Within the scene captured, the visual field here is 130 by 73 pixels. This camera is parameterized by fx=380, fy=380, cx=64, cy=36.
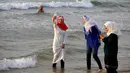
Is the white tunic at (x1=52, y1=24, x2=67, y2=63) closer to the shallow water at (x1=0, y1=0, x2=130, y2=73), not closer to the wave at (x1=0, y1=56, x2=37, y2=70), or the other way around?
the wave at (x1=0, y1=56, x2=37, y2=70)

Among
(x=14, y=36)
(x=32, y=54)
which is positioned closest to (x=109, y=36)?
(x=32, y=54)

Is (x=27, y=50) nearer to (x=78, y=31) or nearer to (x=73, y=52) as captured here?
(x=73, y=52)

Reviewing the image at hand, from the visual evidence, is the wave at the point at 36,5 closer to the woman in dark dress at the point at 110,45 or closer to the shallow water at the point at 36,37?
the shallow water at the point at 36,37

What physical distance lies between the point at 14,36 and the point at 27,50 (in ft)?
11.9

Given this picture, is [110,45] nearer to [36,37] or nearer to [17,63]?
[17,63]

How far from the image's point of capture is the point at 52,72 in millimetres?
11305

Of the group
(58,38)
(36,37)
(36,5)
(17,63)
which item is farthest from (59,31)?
(36,5)

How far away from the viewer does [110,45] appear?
28.0ft

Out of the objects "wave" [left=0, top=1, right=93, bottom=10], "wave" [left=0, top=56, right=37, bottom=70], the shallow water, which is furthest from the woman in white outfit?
"wave" [left=0, top=1, right=93, bottom=10]

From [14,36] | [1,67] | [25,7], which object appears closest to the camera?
[1,67]

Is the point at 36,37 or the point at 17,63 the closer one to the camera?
the point at 17,63

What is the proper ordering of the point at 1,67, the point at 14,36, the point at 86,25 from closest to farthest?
the point at 86,25, the point at 1,67, the point at 14,36

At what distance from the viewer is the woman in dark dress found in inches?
332

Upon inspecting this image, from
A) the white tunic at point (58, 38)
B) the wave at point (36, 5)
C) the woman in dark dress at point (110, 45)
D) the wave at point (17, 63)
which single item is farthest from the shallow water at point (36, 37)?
the wave at point (36, 5)
